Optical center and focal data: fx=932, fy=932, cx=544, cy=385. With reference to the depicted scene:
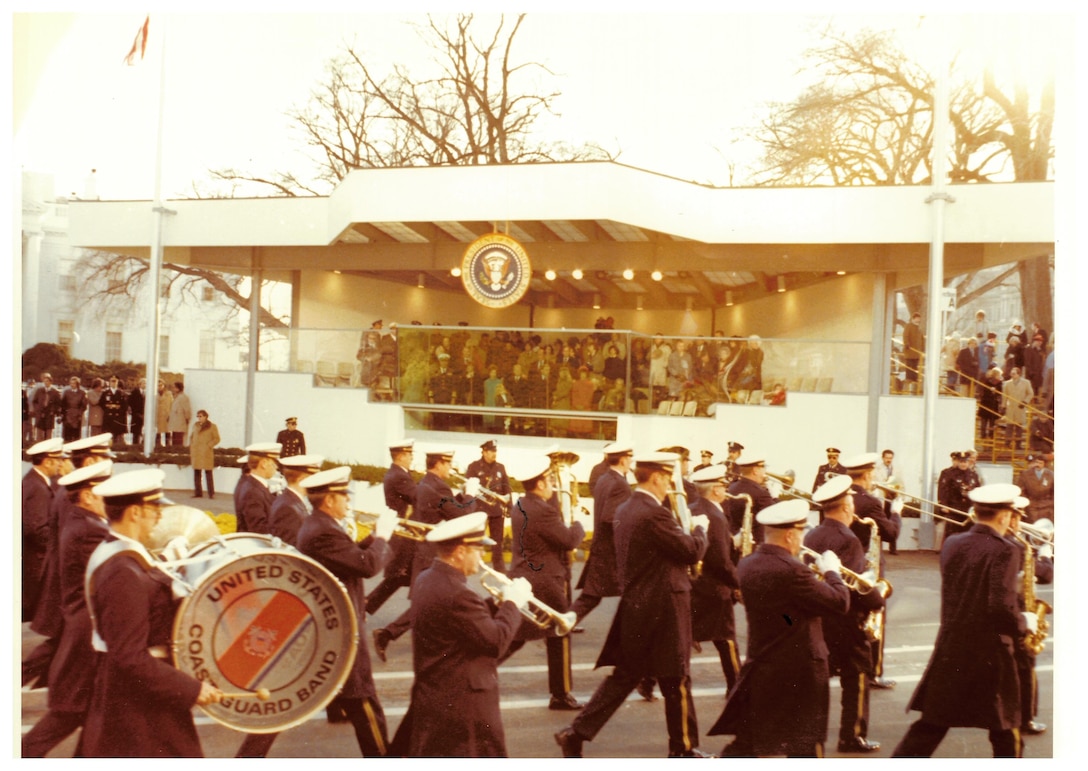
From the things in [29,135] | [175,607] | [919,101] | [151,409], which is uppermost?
[919,101]

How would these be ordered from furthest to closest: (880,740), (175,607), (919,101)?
(919,101) → (880,740) → (175,607)

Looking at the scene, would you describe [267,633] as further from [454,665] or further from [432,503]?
[432,503]

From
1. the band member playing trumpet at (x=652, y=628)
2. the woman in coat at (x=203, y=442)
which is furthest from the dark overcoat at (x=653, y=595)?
the woman in coat at (x=203, y=442)

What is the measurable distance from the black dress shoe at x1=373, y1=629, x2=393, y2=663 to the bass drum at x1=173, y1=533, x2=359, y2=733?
1.39 m

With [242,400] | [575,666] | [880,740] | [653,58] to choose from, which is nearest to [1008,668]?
[880,740]

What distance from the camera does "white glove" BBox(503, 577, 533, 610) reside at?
186 inches

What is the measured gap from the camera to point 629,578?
5.75m

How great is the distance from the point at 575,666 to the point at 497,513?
1.18m

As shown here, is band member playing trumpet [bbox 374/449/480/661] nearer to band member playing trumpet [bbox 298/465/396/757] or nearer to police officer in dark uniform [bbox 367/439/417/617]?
police officer in dark uniform [bbox 367/439/417/617]

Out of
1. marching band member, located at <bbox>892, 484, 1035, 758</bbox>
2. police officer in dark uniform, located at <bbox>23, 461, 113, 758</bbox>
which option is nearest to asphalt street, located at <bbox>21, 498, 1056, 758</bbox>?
marching band member, located at <bbox>892, 484, 1035, 758</bbox>

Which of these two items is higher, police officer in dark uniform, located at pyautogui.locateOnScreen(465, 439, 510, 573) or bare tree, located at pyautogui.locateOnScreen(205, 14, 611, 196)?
bare tree, located at pyautogui.locateOnScreen(205, 14, 611, 196)

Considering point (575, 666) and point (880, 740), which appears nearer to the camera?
point (880, 740)

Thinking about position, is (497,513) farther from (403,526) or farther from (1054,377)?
(1054,377)

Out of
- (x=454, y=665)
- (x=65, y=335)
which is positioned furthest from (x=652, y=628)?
(x=65, y=335)
